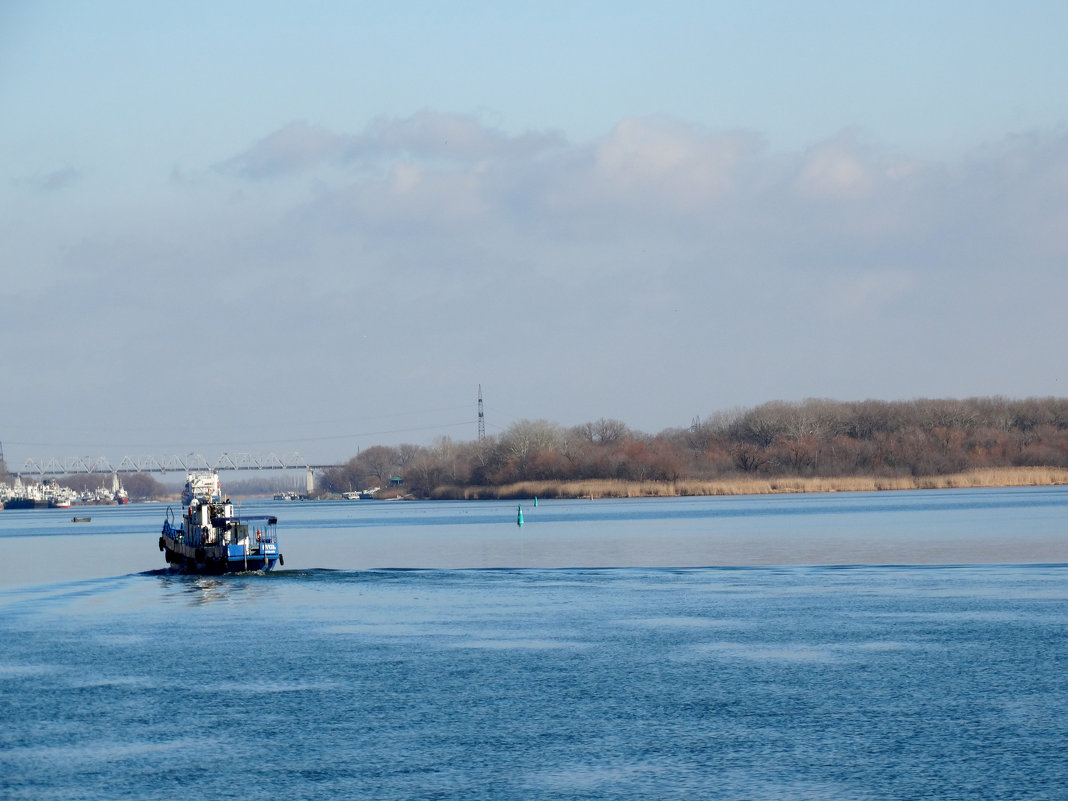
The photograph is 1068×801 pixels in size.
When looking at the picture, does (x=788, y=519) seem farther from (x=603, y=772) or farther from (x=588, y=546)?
(x=603, y=772)

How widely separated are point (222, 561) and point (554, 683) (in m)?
30.4

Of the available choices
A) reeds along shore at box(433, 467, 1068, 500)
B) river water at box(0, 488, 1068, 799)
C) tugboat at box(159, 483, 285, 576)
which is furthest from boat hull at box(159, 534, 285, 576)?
reeds along shore at box(433, 467, 1068, 500)

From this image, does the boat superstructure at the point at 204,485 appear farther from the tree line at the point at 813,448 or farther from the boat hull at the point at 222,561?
the tree line at the point at 813,448

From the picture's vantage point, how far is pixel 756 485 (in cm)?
12444

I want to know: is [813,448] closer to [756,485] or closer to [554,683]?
[756,485]

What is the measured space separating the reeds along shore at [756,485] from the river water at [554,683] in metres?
79.9

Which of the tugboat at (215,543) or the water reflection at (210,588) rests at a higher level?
the tugboat at (215,543)

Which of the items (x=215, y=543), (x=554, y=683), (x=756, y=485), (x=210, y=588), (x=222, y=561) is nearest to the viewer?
(x=554, y=683)

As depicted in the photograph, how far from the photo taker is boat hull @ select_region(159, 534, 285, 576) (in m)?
47.7

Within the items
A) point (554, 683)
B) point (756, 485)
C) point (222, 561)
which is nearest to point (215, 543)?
point (222, 561)

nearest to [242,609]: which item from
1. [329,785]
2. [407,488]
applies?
[329,785]

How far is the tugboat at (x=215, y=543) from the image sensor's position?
47938mm

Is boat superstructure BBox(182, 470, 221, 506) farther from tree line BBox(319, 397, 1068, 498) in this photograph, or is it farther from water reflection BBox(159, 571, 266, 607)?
tree line BBox(319, 397, 1068, 498)

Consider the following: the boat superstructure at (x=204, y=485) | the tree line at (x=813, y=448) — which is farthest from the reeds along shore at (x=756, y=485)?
the boat superstructure at (x=204, y=485)
